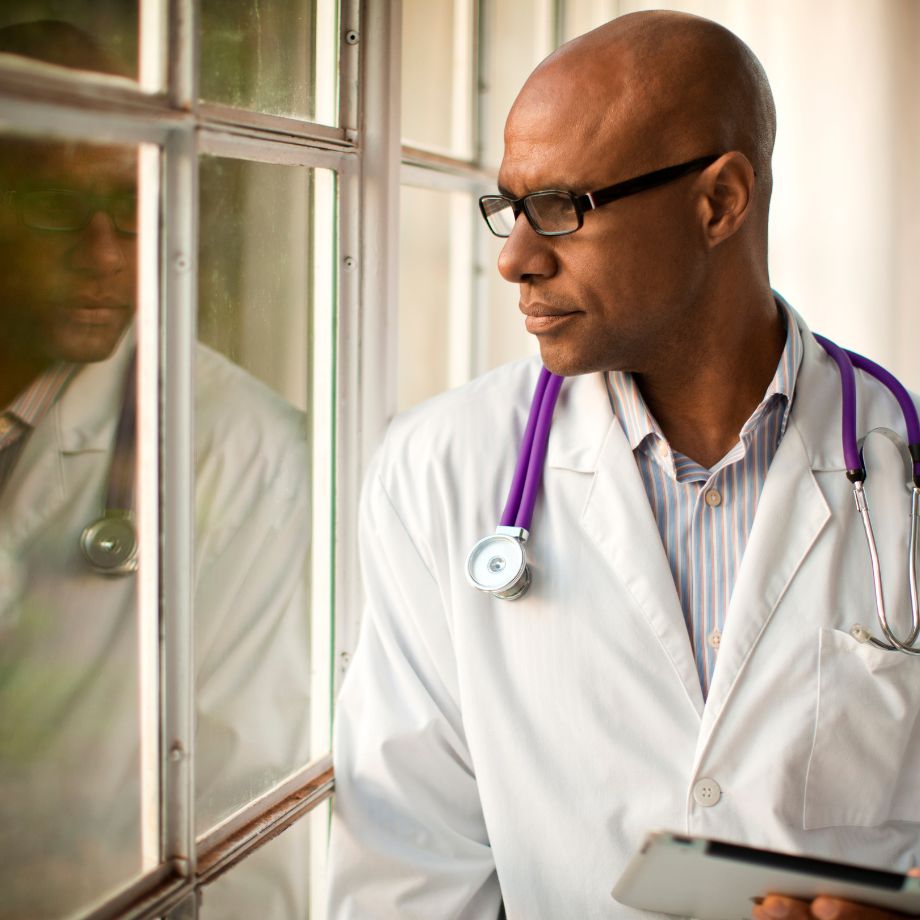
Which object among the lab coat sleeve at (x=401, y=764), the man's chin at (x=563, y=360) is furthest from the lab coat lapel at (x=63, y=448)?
the man's chin at (x=563, y=360)

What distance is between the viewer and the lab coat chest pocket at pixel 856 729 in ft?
4.61

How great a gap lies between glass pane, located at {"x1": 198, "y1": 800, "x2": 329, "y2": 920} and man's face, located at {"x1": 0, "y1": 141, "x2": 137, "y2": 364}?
29.2 inches

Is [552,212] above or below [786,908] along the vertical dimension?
above

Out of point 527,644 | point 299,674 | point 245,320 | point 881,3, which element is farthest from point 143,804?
point 881,3

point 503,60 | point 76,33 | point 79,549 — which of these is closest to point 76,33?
point 76,33

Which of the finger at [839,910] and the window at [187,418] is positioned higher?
the window at [187,418]

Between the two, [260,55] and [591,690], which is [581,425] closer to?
[591,690]

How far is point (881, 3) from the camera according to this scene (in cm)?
275

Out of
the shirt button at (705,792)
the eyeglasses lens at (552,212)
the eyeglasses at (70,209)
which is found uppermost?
the eyeglasses lens at (552,212)

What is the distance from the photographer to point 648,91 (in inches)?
56.2

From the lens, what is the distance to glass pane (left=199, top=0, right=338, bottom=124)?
1325 millimetres

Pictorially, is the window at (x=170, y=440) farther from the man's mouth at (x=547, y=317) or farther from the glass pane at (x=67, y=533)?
the man's mouth at (x=547, y=317)

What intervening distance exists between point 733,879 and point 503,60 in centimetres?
188

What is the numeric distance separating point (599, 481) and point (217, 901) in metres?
0.78
